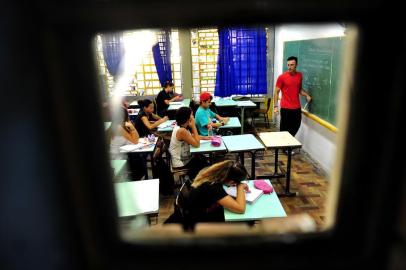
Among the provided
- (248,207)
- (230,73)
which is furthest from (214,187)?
(230,73)

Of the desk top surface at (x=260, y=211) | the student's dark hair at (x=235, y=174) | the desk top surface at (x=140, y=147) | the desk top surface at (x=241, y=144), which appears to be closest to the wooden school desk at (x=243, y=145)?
the desk top surface at (x=241, y=144)

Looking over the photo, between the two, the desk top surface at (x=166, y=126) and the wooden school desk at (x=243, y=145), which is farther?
the desk top surface at (x=166, y=126)

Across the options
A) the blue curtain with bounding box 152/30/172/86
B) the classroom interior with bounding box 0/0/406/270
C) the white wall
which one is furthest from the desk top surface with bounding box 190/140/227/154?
the blue curtain with bounding box 152/30/172/86

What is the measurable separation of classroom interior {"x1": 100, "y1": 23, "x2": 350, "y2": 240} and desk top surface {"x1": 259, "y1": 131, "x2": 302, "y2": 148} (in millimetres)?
516

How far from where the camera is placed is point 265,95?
727cm

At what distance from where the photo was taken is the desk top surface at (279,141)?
3.48 meters

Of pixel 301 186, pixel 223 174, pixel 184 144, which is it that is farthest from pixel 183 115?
pixel 301 186

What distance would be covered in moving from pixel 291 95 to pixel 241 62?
8.49 ft

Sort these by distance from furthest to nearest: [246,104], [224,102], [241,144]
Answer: [224,102] → [246,104] → [241,144]

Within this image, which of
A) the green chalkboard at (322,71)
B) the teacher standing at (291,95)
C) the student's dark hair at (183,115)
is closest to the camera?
the student's dark hair at (183,115)

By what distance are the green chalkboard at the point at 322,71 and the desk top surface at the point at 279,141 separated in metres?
0.73

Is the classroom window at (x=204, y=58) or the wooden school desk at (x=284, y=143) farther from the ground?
the classroom window at (x=204, y=58)

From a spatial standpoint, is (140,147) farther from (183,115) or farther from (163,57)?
(163,57)

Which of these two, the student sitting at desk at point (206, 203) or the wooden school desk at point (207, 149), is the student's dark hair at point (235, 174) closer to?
the student sitting at desk at point (206, 203)
